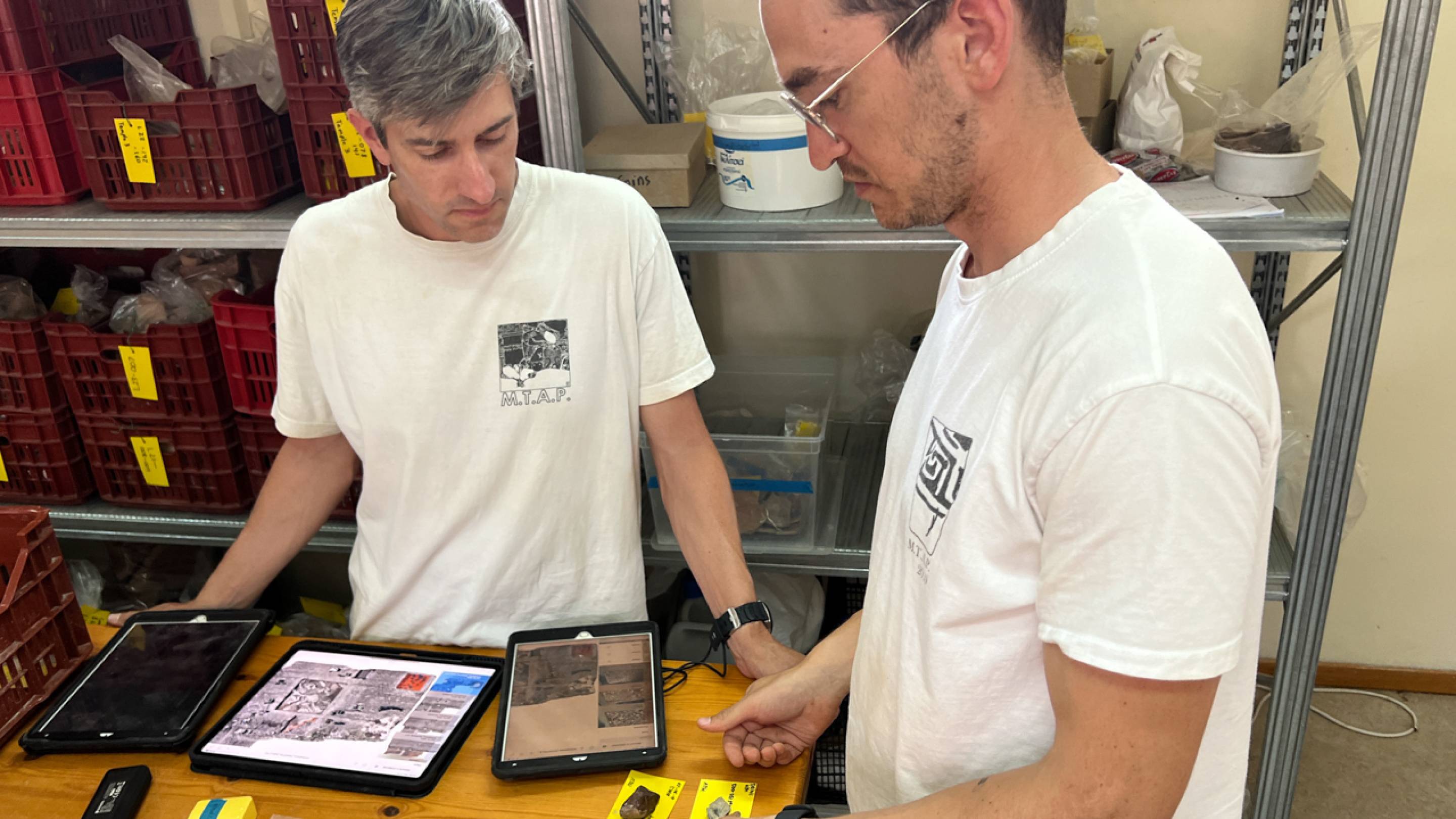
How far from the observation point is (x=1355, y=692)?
2.55 meters

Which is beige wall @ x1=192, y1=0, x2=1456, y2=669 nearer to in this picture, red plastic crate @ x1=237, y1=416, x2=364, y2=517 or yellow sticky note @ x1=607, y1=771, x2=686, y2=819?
red plastic crate @ x1=237, y1=416, x2=364, y2=517

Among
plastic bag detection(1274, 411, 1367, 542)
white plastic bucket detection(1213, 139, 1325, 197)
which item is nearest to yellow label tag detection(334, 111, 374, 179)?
white plastic bucket detection(1213, 139, 1325, 197)

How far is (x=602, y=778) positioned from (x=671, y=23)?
156cm

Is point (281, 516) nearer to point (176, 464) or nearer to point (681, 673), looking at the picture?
point (681, 673)

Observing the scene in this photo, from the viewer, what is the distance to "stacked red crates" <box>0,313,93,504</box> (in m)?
2.07

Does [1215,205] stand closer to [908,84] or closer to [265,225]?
[908,84]

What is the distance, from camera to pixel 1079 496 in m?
0.67

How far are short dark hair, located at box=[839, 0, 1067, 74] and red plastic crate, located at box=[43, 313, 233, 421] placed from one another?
166 cm

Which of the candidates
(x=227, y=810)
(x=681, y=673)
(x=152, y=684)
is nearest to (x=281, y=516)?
(x=152, y=684)

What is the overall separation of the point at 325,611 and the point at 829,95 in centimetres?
219

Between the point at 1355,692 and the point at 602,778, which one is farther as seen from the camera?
the point at 1355,692

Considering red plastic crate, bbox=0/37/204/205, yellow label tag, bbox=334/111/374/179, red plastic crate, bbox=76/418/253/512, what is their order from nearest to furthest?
yellow label tag, bbox=334/111/374/179 → red plastic crate, bbox=0/37/204/205 → red plastic crate, bbox=76/418/253/512

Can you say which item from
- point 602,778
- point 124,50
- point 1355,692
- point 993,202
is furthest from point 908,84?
point 1355,692

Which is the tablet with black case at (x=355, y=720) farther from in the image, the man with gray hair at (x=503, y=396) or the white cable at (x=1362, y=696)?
the white cable at (x=1362, y=696)
